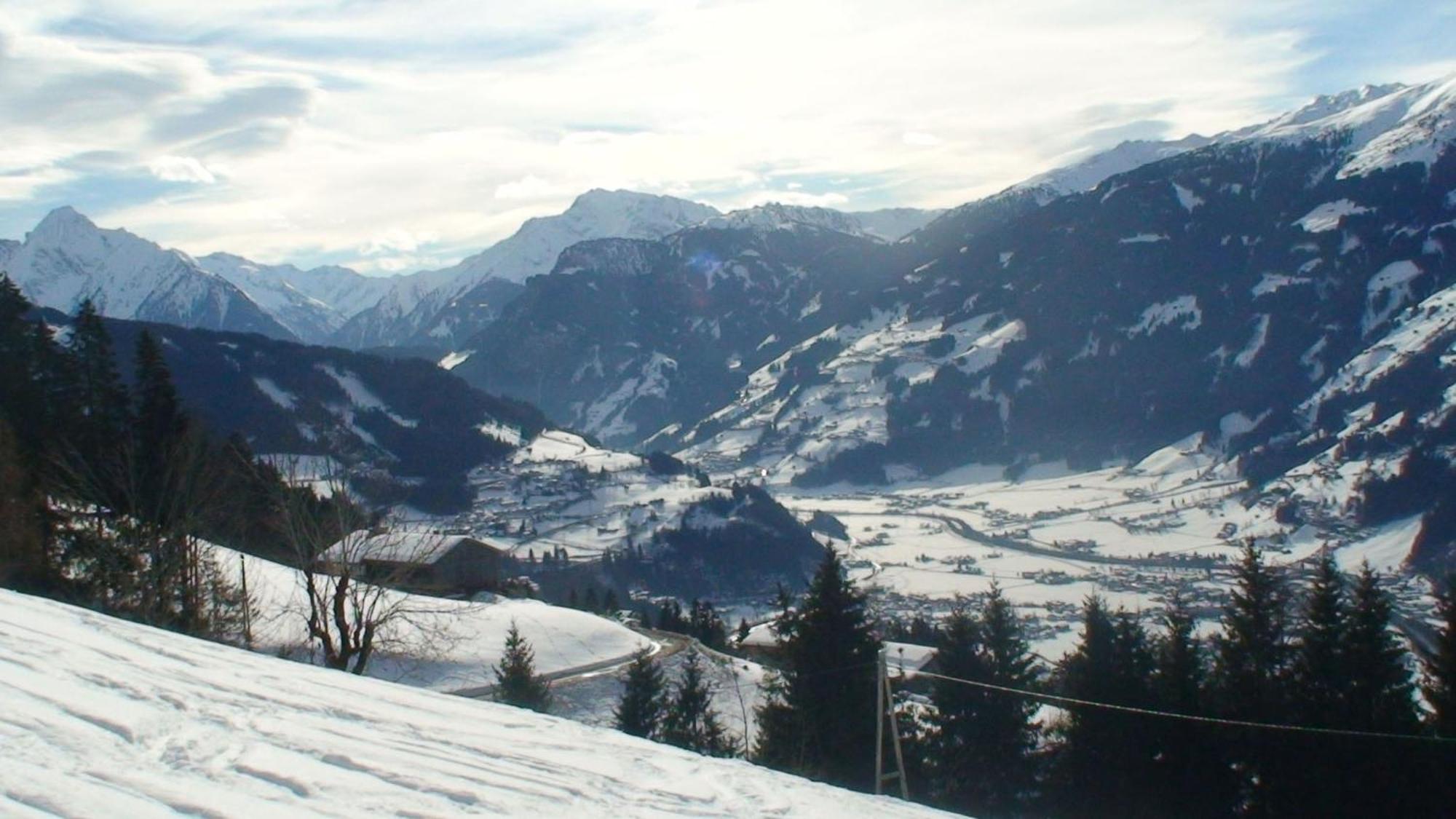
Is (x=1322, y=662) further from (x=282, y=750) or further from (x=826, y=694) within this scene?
(x=282, y=750)

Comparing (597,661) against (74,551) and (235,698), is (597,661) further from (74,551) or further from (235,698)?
(235,698)

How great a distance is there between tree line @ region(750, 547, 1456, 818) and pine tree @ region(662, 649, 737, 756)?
1.31m

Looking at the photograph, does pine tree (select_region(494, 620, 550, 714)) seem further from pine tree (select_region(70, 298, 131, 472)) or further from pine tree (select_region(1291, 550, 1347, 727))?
pine tree (select_region(1291, 550, 1347, 727))

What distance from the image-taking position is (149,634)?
13.9 m

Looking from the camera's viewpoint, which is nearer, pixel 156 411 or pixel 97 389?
pixel 156 411

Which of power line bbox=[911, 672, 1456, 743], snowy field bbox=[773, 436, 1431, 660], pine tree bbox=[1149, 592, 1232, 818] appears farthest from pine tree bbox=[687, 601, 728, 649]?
snowy field bbox=[773, 436, 1431, 660]

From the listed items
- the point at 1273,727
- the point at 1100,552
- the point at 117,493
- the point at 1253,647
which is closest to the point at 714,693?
the point at 1253,647

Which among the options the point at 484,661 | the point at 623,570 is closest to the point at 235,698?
the point at 484,661

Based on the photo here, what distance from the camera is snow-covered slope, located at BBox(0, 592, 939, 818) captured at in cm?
788

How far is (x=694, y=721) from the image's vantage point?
3206 centimetres

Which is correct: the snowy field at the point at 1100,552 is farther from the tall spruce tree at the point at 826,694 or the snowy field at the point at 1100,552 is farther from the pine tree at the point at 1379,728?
the pine tree at the point at 1379,728

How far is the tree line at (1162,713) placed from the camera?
77.3ft

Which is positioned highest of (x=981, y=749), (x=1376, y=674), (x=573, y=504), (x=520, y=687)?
(x=573, y=504)

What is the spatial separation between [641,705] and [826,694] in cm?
573
